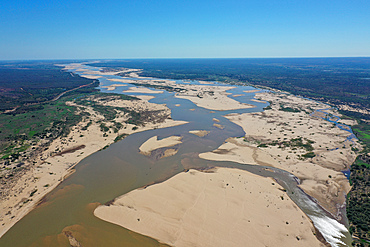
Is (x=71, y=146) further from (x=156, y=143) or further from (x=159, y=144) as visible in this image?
(x=159, y=144)

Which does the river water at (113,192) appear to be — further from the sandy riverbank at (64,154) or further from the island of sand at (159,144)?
the sandy riverbank at (64,154)

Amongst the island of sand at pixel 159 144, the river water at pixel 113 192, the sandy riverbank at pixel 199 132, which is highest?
the sandy riverbank at pixel 199 132

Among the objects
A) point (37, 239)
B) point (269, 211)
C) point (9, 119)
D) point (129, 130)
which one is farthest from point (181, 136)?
point (9, 119)

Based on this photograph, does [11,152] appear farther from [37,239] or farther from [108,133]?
[37,239]

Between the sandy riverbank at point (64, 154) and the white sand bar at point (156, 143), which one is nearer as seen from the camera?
→ the sandy riverbank at point (64, 154)

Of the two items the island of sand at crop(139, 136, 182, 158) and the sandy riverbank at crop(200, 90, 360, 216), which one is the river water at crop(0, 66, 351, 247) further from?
the sandy riverbank at crop(200, 90, 360, 216)

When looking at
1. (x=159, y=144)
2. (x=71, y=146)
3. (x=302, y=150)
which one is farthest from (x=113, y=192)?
(x=302, y=150)

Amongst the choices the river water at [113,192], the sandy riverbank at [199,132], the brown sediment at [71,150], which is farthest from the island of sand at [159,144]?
the brown sediment at [71,150]
